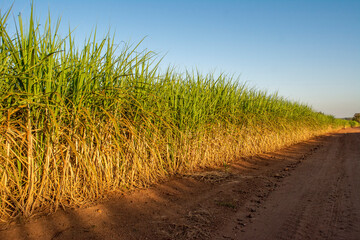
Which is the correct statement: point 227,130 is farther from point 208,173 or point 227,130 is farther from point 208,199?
point 208,199

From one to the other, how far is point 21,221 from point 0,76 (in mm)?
1326

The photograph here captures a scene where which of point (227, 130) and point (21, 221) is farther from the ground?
point (227, 130)

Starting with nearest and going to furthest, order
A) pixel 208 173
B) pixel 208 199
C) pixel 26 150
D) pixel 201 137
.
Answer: pixel 26 150 < pixel 208 199 < pixel 208 173 < pixel 201 137

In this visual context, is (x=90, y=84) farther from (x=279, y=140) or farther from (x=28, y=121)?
(x=279, y=140)

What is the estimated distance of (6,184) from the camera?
7.56 feet

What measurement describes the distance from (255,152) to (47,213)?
586cm

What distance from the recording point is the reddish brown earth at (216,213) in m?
2.33

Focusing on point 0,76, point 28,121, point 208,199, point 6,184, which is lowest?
point 208,199

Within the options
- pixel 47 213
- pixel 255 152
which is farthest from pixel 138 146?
pixel 255 152

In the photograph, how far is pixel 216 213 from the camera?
2.87 meters

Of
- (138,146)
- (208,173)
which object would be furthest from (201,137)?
(138,146)

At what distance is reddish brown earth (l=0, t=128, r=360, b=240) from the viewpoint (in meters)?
2.33

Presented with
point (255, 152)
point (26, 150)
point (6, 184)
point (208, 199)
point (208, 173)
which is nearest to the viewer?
point (6, 184)

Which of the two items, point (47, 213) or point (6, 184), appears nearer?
point (6, 184)
